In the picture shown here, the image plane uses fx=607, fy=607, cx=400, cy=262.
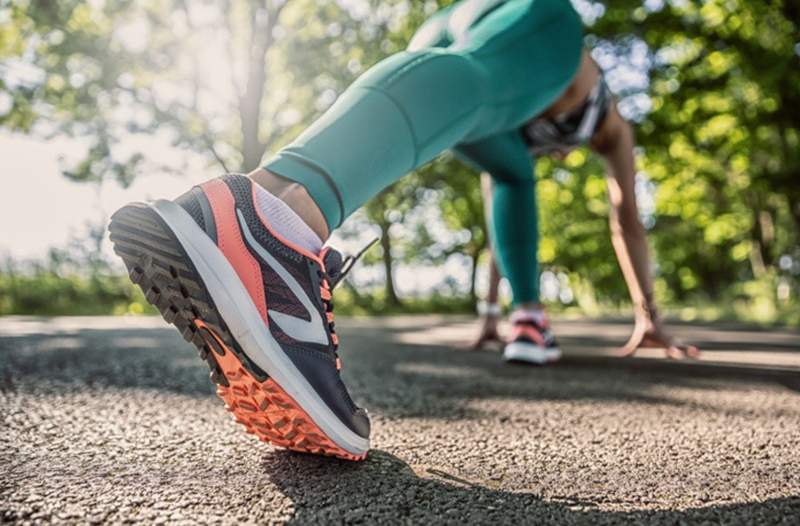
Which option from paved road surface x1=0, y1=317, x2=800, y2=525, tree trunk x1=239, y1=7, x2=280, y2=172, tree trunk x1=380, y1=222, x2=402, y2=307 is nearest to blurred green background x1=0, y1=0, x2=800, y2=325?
tree trunk x1=239, y1=7, x2=280, y2=172

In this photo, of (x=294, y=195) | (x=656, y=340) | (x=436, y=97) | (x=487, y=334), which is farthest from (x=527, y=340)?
(x=294, y=195)

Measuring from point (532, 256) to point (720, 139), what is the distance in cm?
964

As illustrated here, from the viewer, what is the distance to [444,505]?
71 cm

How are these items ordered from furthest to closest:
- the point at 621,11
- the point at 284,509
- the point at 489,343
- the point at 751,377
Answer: the point at 621,11 → the point at 489,343 → the point at 751,377 → the point at 284,509

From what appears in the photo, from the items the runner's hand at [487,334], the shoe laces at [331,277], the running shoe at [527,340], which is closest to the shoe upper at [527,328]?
the running shoe at [527,340]

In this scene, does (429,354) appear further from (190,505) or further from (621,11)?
(621,11)

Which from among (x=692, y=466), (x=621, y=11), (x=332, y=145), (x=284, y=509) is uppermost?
(x=621, y=11)

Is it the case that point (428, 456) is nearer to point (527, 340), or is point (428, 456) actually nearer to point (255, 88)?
point (527, 340)

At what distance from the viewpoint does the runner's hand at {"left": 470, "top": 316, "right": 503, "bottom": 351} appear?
121 inches

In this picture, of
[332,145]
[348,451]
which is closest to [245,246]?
[332,145]

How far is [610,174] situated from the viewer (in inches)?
98.4

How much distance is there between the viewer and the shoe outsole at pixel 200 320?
0.82 meters

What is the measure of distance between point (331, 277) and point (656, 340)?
1.97 metres

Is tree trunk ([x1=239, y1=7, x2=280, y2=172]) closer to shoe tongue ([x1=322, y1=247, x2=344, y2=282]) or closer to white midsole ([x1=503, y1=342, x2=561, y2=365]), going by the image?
white midsole ([x1=503, y1=342, x2=561, y2=365])
